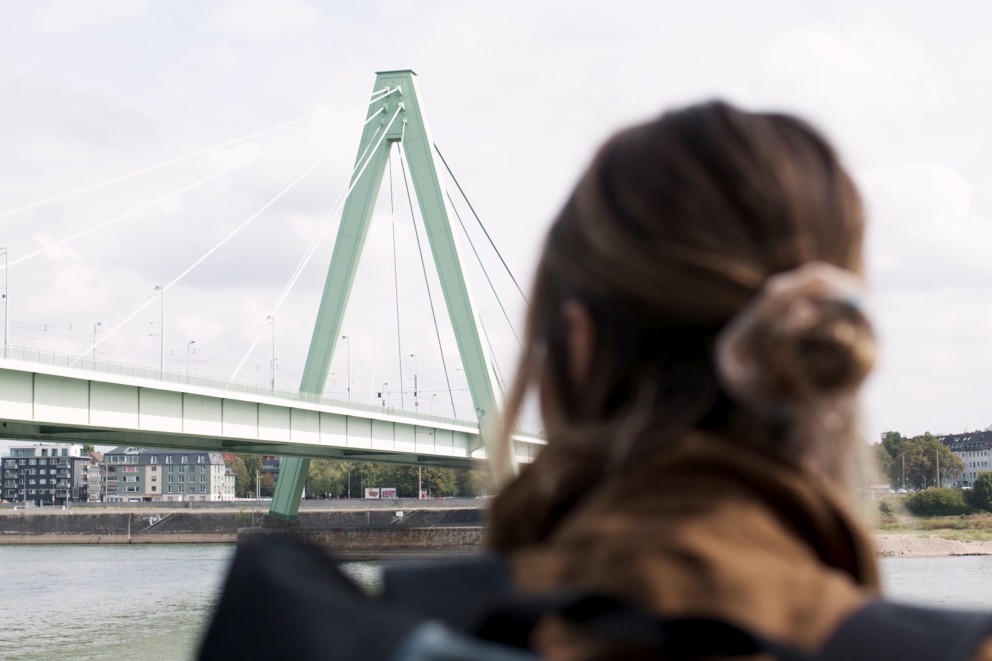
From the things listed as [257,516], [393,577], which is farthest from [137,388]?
[257,516]

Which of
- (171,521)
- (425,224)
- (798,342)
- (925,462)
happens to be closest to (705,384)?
(798,342)

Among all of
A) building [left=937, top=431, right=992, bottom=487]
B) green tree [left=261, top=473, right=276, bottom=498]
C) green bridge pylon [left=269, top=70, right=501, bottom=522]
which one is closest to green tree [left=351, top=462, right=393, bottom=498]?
green tree [left=261, top=473, right=276, bottom=498]

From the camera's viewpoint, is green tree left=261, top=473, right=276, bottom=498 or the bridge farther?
green tree left=261, top=473, right=276, bottom=498

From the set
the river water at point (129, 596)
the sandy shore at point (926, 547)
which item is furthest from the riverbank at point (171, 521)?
the sandy shore at point (926, 547)

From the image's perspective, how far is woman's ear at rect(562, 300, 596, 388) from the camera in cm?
91

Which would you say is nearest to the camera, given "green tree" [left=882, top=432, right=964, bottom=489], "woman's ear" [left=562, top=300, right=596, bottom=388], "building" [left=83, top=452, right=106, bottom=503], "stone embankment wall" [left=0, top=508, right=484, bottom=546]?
"woman's ear" [left=562, top=300, right=596, bottom=388]

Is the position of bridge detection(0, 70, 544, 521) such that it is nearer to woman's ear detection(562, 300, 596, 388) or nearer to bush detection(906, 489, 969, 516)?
woman's ear detection(562, 300, 596, 388)

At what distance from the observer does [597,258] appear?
89cm

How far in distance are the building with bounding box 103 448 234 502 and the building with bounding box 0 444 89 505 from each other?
5827 mm

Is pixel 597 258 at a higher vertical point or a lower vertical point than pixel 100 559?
higher

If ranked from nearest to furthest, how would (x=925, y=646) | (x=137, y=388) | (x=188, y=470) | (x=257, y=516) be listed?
(x=925, y=646) → (x=137, y=388) → (x=257, y=516) → (x=188, y=470)

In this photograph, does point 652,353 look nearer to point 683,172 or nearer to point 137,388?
point 683,172

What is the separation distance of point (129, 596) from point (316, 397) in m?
6.50

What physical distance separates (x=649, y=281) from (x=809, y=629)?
26cm
